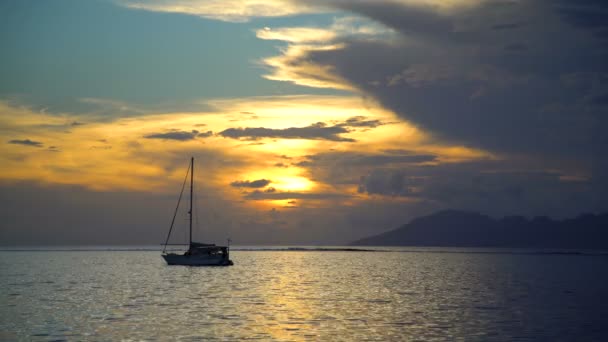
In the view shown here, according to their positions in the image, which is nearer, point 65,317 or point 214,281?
point 65,317

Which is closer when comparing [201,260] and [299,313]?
[299,313]

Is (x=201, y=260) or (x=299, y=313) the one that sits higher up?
(x=201, y=260)

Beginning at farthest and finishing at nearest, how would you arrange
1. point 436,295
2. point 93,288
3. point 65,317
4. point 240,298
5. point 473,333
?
1. point 93,288
2. point 436,295
3. point 240,298
4. point 65,317
5. point 473,333

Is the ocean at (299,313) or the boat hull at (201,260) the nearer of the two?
the ocean at (299,313)

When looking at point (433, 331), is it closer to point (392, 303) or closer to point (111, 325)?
point (392, 303)

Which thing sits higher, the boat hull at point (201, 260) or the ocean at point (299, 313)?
the boat hull at point (201, 260)

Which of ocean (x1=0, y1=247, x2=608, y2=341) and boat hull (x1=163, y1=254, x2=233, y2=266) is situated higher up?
boat hull (x1=163, y1=254, x2=233, y2=266)

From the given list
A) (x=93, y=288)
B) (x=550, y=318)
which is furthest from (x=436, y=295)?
(x=93, y=288)

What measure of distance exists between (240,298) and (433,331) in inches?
1112

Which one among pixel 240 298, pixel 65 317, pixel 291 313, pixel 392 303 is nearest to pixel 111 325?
pixel 65 317

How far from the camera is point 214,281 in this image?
9700 cm

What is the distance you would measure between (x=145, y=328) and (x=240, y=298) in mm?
23275

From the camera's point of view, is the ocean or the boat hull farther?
the boat hull

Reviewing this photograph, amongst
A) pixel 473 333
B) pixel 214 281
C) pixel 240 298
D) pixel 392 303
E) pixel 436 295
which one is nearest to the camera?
pixel 473 333
